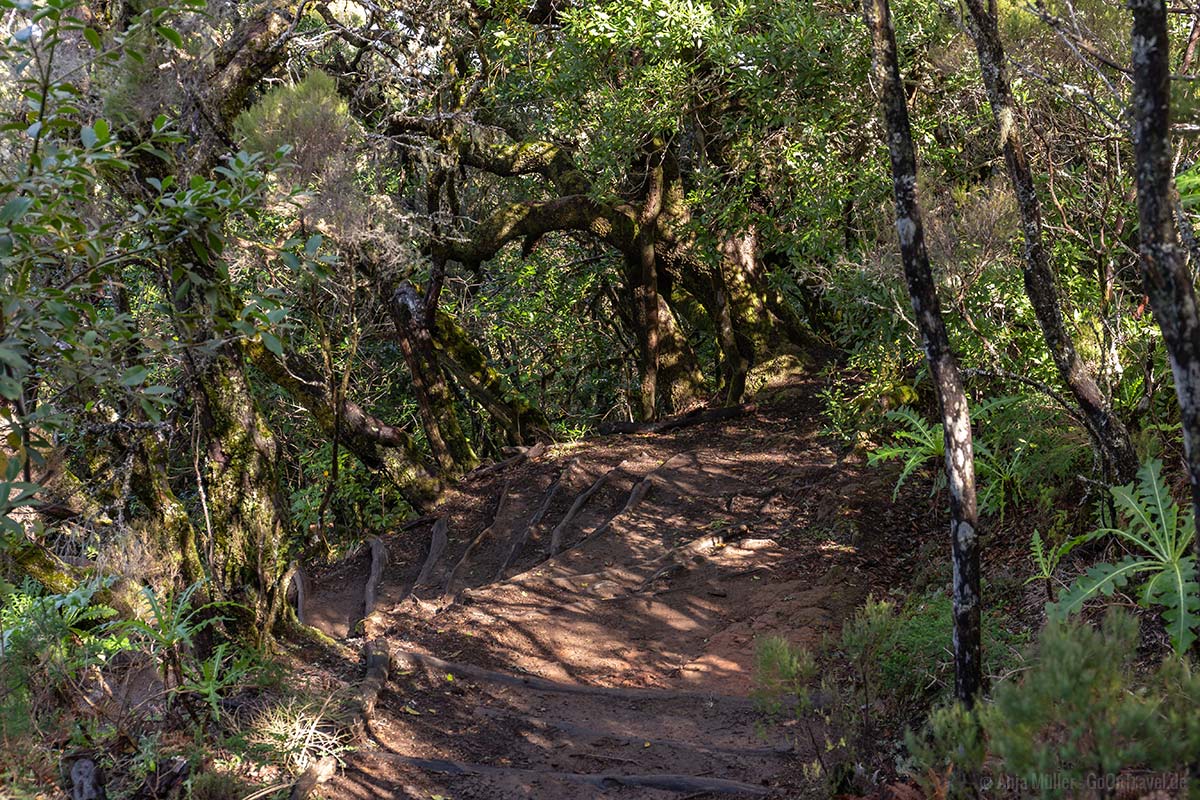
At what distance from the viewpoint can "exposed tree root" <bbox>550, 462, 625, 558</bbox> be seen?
35.4 ft

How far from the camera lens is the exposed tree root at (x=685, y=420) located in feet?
43.7

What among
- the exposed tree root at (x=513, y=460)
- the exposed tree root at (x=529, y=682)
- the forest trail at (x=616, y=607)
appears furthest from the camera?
the exposed tree root at (x=513, y=460)

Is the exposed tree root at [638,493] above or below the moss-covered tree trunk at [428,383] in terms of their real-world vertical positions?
below

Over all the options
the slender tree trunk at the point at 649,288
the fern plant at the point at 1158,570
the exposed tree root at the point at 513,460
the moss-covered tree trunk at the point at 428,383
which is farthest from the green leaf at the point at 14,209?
the exposed tree root at the point at 513,460

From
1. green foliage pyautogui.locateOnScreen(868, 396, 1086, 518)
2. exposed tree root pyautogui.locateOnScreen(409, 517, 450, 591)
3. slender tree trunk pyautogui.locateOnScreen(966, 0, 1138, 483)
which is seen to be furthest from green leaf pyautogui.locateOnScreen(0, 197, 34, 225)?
exposed tree root pyautogui.locateOnScreen(409, 517, 450, 591)

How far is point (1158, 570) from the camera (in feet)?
17.2

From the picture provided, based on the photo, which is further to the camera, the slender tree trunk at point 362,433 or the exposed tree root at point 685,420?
the exposed tree root at point 685,420

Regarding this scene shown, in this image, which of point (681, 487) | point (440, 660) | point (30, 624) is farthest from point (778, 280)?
point (30, 624)

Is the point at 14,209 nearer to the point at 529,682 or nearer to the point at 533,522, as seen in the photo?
the point at 529,682

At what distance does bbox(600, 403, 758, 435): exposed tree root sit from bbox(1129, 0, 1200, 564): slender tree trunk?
10.1 m

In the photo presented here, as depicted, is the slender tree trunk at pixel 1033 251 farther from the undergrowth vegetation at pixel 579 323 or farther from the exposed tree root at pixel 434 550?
the exposed tree root at pixel 434 550

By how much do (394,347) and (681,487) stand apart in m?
6.84

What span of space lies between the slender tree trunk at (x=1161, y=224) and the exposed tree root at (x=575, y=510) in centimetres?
788

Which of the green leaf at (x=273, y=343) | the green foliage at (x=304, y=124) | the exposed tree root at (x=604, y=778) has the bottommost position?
the exposed tree root at (x=604, y=778)
